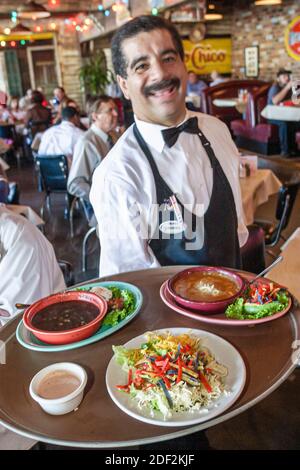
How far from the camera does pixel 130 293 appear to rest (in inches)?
48.3

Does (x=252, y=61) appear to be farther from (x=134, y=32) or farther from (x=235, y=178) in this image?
(x=134, y=32)

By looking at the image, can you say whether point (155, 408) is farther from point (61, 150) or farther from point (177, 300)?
point (61, 150)

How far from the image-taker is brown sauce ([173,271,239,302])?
1.17 m

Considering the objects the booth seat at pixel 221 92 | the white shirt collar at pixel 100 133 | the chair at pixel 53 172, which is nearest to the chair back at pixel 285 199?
the white shirt collar at pixel 100 133

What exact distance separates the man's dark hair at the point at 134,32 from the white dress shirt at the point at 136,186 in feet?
0.69

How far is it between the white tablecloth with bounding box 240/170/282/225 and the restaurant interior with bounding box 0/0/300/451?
1 cm

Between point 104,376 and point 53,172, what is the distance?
13.6 feet

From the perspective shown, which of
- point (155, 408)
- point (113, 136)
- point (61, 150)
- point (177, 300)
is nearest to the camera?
point (155, 408)

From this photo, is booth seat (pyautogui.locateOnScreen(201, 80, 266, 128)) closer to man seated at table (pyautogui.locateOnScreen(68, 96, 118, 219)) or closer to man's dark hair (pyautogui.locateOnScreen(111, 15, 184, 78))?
man seated at table (pyautogui.locateOnScreen(68, 96, 118, 219))

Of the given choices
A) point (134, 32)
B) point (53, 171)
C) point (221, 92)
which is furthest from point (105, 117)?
point (221, 92)

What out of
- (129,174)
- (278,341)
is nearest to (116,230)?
(129,174)

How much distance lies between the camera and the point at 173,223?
1.47 m

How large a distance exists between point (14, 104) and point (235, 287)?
1132cm
